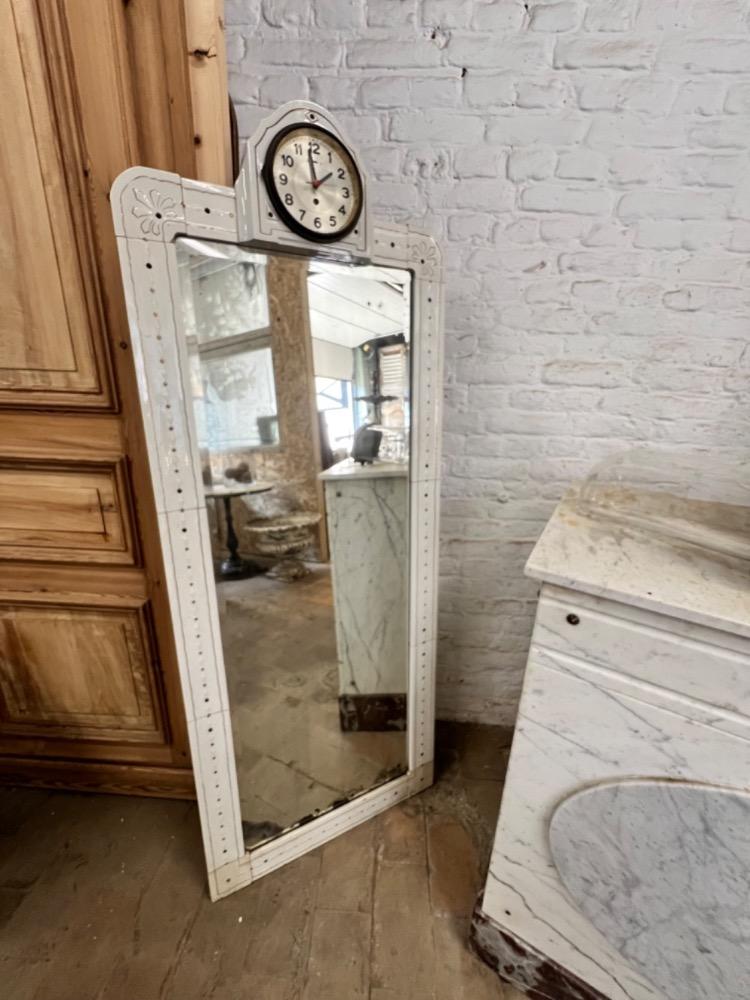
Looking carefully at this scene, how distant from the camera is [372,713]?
1.29 metres

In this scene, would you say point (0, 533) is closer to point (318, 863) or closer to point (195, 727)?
point (195, 727)

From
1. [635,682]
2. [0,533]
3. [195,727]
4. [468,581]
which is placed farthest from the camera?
[468,581]

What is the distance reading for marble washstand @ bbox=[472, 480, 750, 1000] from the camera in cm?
62

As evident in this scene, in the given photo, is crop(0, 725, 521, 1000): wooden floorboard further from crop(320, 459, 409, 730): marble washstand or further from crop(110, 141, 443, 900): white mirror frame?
crop(320, 459, 409, 730): marble washstand

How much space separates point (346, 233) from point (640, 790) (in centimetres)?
108

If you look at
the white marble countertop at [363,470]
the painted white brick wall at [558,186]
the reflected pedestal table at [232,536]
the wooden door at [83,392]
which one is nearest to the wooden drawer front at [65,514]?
the wooden door at [83,392]

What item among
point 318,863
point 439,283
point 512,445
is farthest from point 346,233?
point 318,863

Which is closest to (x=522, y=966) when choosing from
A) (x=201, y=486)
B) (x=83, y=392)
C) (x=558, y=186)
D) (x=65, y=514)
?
(x=201, y=486)

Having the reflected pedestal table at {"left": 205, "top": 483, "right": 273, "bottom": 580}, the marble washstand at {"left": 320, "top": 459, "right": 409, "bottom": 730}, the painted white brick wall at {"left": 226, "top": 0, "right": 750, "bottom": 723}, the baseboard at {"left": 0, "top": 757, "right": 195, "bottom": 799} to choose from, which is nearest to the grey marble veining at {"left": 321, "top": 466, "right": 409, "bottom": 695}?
the marble washstand at {"left": 320, "top": 459, "right": 409, "bottom": 730}

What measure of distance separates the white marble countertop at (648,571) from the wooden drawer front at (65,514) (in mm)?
977

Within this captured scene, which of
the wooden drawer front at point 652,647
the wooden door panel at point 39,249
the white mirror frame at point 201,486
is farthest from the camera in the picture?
the wooden door panel at point 39,249

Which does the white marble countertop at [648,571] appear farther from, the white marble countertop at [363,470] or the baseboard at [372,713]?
the baseboard at [372,713]

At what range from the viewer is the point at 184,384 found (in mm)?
759

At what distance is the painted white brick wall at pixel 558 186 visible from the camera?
99cm
